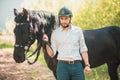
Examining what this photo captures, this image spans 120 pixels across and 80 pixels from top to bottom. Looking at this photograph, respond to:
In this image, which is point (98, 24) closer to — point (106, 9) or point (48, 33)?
point (106, 9)

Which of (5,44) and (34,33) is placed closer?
(34,33)

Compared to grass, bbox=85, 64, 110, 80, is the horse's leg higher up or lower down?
higher up

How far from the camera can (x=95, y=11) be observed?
1308 centimetres

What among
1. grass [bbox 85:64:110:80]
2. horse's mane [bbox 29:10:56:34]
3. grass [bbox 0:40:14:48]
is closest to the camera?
horse's mane [bbox 29:10:56:34]

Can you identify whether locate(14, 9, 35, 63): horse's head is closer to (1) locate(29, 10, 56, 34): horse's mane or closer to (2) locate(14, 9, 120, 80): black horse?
(2) locate(14, 9, 120, 80): black horse

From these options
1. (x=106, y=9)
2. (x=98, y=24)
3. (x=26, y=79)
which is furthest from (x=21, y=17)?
(x=98, y=24)

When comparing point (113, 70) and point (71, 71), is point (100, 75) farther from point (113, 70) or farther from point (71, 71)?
point (71, 71)

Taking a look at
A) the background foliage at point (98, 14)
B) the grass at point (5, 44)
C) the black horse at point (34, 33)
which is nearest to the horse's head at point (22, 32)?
the black horse at point (34, 33)

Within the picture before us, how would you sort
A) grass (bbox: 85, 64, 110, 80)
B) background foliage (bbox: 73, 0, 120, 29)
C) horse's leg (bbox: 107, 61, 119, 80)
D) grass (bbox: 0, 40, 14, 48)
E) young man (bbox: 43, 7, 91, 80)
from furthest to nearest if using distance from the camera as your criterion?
grass (bbox: 0, 40, 14, 48), background foliage (bbox: 73, 0, 120, 29), grass (bbox: 85, 64, 110, 80), horse's leg (bbox: 107, 61, 119, 80), young man (bbox: 43, 7, 91, 80)

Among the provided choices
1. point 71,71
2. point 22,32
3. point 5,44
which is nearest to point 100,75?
point 22,32

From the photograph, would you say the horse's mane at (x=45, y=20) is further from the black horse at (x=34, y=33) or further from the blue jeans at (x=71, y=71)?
the blue jeans at (x=71, y=71)

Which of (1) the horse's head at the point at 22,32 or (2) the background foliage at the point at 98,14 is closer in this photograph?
(1) the horse's head at the point at 22,32

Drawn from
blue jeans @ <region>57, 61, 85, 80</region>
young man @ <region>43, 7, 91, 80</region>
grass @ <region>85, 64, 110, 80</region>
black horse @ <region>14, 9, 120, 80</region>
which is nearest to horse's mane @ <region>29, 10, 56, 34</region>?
black horse @ <region>14, 9, 120, 80</region>

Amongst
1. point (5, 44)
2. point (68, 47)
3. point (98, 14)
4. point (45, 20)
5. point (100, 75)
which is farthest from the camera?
point (5, 44)
